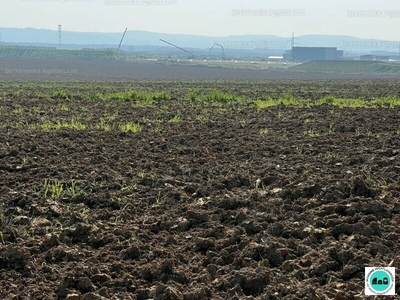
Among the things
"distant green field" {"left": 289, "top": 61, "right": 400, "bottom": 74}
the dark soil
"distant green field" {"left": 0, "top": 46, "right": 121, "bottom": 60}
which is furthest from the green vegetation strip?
"distant green field" {"left": 0, "top": 46, "right": 121, "bottom": 60}

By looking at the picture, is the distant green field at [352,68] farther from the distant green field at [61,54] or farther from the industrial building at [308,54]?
the industrial building at [308,54]

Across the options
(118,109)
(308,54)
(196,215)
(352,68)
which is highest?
(308,54)

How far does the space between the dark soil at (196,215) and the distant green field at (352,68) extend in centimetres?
9341

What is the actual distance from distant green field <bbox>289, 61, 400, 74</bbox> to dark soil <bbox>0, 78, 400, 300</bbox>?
93.4m

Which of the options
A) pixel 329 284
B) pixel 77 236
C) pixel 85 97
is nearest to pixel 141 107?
pixel 85 97

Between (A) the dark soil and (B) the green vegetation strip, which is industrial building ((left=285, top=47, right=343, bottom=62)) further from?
(A) the dark soil

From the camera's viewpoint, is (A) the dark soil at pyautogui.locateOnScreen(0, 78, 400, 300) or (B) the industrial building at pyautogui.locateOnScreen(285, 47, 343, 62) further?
(B) the industrial building at pyautogui.locateOnScreen(285, 47, 343, 62)

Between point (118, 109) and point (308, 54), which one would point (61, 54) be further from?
point (118, 109)

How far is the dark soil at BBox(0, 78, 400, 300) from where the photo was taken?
516cm

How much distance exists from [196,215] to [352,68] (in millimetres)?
105004

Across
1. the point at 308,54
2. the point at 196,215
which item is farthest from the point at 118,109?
the point at 308,54

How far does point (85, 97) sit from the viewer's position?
2331 cm

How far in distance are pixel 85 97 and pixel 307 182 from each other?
1656 cm

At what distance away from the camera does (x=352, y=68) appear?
10719 centimetres
